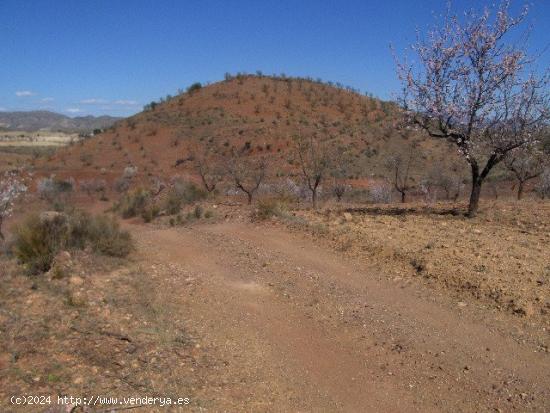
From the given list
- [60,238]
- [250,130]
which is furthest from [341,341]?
[250,130]

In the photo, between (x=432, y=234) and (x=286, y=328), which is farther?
(x=432, y=234)

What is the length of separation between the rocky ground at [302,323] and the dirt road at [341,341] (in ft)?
0.07

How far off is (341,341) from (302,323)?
752 millimetres

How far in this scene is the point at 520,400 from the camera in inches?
205

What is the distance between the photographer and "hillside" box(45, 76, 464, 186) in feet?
121

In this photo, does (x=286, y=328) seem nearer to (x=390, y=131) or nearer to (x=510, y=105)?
(x=510, y=105)

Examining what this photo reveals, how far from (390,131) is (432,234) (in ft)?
99.2

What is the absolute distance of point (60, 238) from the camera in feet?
31.8

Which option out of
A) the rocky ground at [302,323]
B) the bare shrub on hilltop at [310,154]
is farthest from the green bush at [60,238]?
the bare shrub on hilltop at [310,154]

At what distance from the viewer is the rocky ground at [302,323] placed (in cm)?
538

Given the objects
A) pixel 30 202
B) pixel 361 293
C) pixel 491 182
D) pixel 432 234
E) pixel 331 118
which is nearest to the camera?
pixel 361 293

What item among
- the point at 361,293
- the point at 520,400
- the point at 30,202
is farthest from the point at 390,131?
the point at 520,400

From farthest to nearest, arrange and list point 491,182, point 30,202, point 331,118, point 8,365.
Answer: point 331,118
point 491,182
point 30,202
point 8,365

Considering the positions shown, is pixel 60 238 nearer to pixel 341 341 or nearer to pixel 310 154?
pixel 341 341
